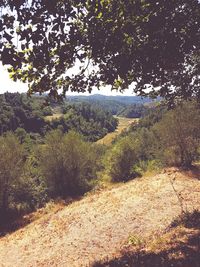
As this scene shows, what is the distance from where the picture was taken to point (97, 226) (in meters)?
22.3

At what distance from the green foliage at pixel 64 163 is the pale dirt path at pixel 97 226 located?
14133 millimetres

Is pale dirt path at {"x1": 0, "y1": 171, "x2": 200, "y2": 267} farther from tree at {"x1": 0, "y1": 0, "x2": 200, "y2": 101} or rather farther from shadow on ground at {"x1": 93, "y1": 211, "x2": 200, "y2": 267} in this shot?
tree at {"x1": 0, "y1": 0, "x2": 200, "y2": 101}

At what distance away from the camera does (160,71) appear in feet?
32.2

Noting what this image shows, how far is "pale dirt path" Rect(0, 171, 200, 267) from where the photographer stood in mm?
18594

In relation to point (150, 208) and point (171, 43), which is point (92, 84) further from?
point (150, 208)

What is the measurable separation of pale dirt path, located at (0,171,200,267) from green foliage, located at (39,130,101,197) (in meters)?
14.1

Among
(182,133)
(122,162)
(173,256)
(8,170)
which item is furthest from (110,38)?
(122,162)

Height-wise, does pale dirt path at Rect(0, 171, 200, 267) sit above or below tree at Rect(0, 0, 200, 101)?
below

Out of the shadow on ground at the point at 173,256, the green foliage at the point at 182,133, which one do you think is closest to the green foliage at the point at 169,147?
the green foliage at the point at 182,133

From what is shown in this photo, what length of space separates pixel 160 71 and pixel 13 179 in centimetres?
2896

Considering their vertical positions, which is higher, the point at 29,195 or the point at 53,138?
the point at 53,138

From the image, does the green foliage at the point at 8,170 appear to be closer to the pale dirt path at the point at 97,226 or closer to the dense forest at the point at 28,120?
the pale dirt path at the point at 97,226

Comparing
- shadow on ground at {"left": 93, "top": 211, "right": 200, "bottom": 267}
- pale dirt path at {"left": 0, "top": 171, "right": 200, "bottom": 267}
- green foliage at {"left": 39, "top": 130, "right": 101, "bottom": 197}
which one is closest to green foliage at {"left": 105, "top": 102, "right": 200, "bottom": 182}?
green foliage at {"left": 39, "top": 130, "right": 101, "bottom": 197}

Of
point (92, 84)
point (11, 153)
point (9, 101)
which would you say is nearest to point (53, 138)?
point (11, 153)
